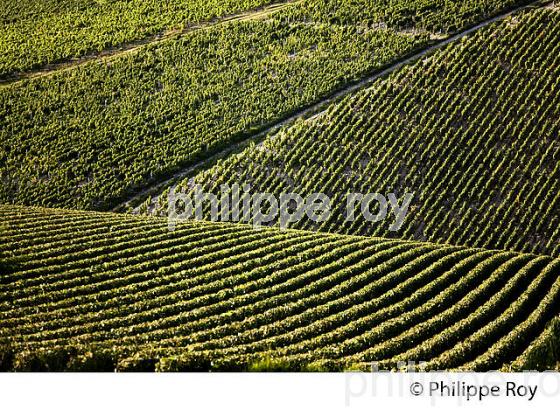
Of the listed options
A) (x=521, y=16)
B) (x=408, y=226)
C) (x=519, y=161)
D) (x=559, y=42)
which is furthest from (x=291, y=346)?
(x=521, y=16)

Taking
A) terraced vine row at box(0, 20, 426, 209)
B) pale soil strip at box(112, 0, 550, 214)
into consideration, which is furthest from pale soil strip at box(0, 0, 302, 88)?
pale soil strip at box(112, 0, 550, 214)

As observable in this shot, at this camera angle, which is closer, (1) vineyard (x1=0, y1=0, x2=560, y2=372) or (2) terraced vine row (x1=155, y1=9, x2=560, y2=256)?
(1) vineyard (x1=0, y1=0, x2=560, y2=372)

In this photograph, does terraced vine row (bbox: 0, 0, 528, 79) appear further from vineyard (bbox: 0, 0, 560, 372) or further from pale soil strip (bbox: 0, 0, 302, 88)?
pale soil strip (bbox: 0, 0, 302, 88)

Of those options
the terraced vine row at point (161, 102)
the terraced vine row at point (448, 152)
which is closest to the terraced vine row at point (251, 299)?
the terraced vine row at point (448, 152)

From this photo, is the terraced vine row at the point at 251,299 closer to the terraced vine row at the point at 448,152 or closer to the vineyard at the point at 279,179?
the vineyard at the point at 279,179

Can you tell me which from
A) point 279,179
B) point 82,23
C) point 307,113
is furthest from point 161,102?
point 82,23
